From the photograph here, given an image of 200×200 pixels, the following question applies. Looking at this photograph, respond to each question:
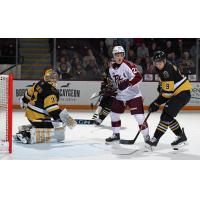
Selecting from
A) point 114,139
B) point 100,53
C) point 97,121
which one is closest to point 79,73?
point 100,53

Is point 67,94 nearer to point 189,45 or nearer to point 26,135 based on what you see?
point 189,45

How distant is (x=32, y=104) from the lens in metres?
5.76

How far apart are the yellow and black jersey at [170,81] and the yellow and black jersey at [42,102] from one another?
114cm

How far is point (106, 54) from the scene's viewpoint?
11.0m

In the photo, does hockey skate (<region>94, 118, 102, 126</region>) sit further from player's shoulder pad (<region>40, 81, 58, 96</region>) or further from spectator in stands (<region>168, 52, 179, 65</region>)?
spectator in stands (<region>168, 52, 179, 65</region>)

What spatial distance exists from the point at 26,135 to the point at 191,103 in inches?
199

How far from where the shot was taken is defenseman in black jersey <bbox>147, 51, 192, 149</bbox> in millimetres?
5164

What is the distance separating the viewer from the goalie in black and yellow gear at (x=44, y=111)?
552 cm

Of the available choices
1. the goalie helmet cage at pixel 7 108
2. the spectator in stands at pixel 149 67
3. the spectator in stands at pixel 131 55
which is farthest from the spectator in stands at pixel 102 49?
the goalie helmet cage at pixel 7 108

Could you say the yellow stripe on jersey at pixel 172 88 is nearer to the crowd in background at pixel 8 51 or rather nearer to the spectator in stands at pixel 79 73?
the spectator in stands at pixel 79 73

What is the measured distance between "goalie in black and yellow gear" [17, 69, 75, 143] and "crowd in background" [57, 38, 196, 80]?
4.67 m

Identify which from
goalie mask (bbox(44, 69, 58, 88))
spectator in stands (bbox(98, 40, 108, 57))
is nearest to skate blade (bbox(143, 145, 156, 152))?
goalie mask (bbox(44, 69, 58, 88))

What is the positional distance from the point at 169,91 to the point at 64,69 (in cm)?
559

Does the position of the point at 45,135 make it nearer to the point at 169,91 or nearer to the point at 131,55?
the point at 169,91
